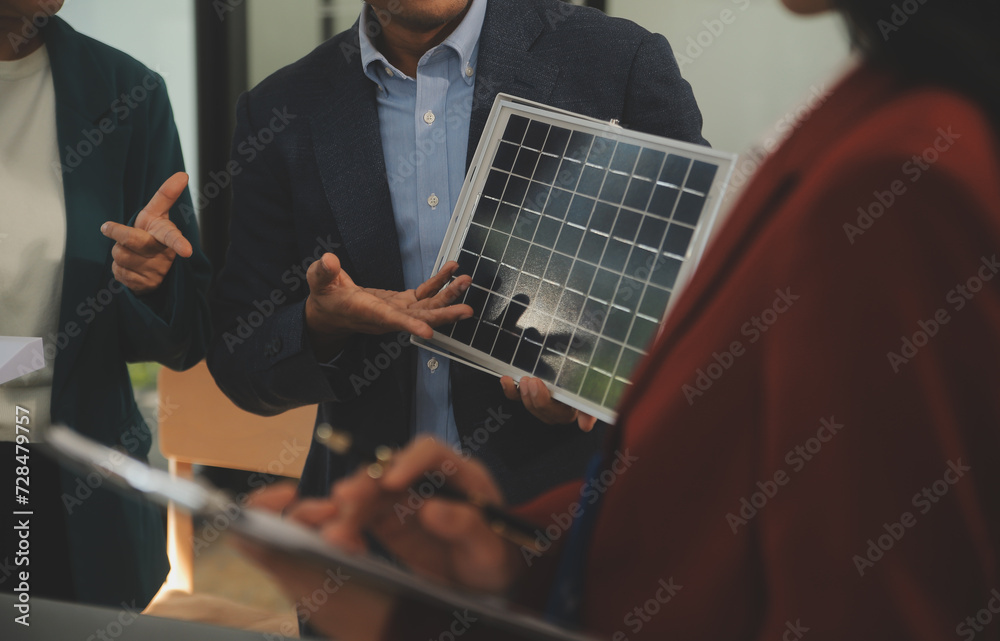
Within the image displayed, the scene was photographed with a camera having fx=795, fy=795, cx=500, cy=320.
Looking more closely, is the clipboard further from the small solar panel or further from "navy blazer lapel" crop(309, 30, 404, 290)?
"navy blazer lapel" crop(309, 30, 404, 290)

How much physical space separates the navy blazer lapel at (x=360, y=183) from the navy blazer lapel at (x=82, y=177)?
33 cm

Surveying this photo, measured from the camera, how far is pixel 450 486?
438mm

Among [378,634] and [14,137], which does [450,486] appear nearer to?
[378,634]

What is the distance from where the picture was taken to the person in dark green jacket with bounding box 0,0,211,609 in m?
1.11

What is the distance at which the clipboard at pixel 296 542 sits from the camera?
1.01 feet

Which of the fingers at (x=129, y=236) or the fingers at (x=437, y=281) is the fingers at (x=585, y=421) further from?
the fingers at (x=129, y=236)

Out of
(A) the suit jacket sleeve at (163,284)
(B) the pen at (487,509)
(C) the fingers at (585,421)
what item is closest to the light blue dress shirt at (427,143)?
(C) the fingers at (585,421)

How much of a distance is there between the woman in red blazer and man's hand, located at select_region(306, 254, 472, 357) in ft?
1.48

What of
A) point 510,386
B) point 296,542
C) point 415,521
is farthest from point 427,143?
point 296,542

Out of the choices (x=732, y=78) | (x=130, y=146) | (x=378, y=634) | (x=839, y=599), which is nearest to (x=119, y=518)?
(x=130, y=146)

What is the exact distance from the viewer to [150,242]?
100 cm

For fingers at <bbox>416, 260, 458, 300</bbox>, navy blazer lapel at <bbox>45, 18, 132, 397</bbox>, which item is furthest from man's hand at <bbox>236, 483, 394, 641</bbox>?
navy blazer lapel at <bbox>45, 18, 132, 397</bbox>

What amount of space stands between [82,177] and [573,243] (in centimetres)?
74

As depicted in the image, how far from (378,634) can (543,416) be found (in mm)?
430
